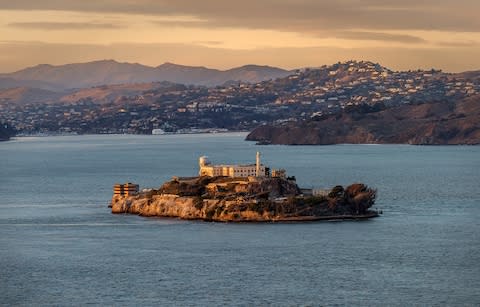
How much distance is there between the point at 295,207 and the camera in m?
59.6

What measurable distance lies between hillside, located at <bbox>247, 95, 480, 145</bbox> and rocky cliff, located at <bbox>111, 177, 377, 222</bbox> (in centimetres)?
9757

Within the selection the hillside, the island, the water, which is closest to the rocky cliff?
the island

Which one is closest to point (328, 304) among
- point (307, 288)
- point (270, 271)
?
point (307, 288)

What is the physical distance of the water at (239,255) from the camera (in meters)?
40.8

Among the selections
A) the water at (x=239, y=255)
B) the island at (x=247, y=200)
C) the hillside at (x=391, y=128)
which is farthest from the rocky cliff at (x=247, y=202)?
the hillside at (x=391, y=128)

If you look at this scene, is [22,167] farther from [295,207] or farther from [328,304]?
[328,304]

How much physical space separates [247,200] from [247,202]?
1.56 feet

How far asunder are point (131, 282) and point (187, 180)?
23.0 metres

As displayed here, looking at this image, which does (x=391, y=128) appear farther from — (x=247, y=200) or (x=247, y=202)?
(x=247, y=202)

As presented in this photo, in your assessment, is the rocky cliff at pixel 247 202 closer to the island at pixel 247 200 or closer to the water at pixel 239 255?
the island at pixel 247 200

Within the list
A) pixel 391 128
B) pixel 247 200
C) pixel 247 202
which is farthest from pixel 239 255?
pixel 391 128

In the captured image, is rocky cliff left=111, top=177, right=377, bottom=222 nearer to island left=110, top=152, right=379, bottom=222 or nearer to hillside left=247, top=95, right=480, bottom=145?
island left=110, top=152, right=379, bottom=222

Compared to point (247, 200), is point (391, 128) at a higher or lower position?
higher

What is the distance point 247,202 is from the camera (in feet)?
197
